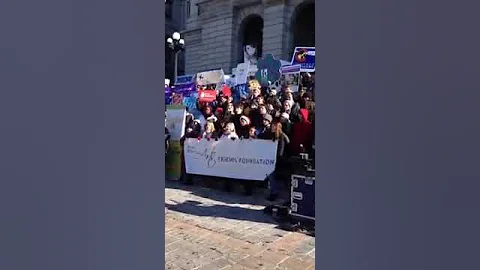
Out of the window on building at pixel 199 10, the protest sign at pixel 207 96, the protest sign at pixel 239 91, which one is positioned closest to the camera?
the protest sign at pixel 207 96

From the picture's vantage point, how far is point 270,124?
7.55 meters

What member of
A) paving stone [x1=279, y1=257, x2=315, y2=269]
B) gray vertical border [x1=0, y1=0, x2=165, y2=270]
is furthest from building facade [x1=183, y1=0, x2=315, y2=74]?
gray vertical border [x1=0, y1=0, x2=165, y2=270]

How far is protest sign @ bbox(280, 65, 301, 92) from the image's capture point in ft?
37.8

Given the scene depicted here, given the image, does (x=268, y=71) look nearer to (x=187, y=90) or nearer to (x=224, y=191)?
(x=187, y=90)

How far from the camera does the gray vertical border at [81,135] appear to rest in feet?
3.60

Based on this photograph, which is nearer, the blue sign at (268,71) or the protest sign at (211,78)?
the blue sign at (268,71)

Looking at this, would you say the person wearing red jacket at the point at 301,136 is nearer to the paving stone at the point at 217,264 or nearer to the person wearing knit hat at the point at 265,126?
the person wearing knit hat at the point at 265,126

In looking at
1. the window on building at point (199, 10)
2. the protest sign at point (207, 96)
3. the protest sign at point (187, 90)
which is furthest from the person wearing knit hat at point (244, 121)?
the window on building at point (199, 10)

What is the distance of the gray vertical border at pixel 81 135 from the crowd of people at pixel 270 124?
5820mm

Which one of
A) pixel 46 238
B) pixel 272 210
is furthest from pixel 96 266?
pixel 272 210

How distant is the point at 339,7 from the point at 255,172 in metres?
5.97

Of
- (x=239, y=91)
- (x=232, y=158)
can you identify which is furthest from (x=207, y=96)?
(x=232, y=158)

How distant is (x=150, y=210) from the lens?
1457 millimetres

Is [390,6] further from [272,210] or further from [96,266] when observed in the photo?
[272,210]
